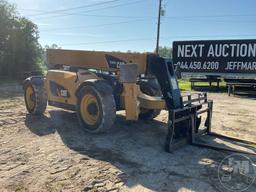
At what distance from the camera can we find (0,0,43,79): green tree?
78.2 feet

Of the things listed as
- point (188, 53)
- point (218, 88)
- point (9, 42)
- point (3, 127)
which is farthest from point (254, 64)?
point (9, 42)

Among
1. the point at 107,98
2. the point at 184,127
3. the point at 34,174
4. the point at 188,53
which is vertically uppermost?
the point at 188,53

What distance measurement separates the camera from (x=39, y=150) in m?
5.43

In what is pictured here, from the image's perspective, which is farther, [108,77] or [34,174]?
[108,77]

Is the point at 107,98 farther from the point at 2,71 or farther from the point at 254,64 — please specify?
the point at 2,71

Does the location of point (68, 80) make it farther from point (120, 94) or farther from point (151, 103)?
point (151, 103)

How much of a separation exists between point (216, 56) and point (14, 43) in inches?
589

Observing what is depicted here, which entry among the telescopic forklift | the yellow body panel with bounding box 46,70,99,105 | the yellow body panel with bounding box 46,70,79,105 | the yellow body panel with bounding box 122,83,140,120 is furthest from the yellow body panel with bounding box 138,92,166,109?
the yellow body panel with bounding box 46,70,79,105

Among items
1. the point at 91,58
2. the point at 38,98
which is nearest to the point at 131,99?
the point at 91,58

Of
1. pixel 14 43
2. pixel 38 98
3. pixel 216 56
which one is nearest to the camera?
pixel 38 98

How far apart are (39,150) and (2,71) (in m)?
20.3

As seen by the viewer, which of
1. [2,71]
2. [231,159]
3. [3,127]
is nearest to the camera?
[231,159]

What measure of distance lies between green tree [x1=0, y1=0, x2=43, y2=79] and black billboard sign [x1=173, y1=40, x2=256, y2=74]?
12116 millimetres

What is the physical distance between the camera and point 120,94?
6.67 metres
